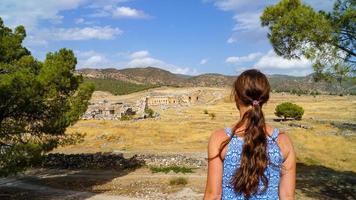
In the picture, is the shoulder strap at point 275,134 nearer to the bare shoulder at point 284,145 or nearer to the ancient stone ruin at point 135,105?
the bare shoulder at point 284,145

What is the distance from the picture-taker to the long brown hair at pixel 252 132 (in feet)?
11.7

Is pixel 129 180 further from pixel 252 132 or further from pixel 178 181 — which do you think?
pixel 252 132

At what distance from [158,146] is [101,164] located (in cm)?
1198

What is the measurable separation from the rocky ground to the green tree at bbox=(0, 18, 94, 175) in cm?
274

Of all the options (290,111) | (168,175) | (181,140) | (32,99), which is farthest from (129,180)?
(290,111)

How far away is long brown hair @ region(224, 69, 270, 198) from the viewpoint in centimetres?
356

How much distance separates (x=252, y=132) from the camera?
3.62 metres

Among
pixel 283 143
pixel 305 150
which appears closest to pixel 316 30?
pixel 283 143

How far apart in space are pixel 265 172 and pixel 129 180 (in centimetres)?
2285

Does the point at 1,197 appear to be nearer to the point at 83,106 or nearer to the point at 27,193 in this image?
the point at 27,193

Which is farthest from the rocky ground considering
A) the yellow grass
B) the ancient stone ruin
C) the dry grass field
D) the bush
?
the ancient stone ruin

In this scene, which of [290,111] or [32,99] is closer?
[32,99]

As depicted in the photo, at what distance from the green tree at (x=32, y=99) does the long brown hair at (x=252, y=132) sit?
16457 mm

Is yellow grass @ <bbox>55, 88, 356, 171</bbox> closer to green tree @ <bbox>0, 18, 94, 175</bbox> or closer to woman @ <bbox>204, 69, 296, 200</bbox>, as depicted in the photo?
green tree @ <bbox>0, 18, 94, 175</bbox>
